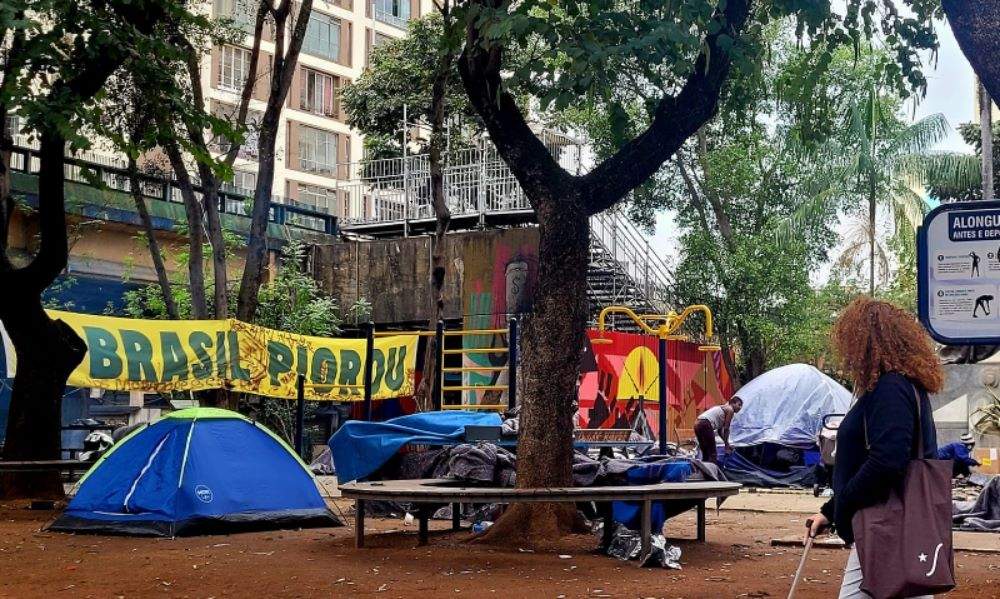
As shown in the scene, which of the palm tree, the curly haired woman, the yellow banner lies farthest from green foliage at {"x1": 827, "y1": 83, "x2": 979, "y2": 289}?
the curly haired woman

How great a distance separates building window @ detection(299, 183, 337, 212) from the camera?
42188 millimetres

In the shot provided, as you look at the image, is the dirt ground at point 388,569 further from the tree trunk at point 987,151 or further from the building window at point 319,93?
the building window at point 319,93

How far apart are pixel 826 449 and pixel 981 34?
878 centimetres

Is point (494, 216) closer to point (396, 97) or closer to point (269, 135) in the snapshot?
point (396, 97)

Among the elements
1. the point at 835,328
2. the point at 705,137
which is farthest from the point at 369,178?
the point at 835,328

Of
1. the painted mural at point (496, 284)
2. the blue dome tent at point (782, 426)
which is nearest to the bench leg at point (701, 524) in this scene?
the blue dome tent at point (782, 426)

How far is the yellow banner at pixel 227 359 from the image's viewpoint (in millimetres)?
Result: 15859

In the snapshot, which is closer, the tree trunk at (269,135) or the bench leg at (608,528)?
the bench leg at (608,528)

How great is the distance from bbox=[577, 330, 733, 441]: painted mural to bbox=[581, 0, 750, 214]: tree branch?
31.6ft

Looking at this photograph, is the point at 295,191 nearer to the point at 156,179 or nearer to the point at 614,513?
the point at 156,179

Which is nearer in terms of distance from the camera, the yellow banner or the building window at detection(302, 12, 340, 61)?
the yellow banner

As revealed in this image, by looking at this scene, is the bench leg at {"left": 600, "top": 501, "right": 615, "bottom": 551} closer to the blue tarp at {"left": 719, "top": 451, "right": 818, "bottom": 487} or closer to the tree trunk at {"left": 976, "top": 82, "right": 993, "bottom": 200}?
the blue tarp at {"left": 719, "top": 451, "right": 818, "bottom": 487}

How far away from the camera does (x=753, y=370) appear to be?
100 feet

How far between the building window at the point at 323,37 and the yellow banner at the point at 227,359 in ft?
81.1
